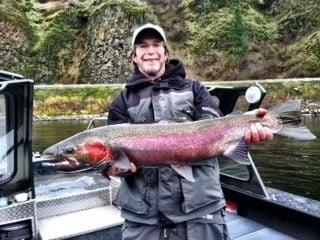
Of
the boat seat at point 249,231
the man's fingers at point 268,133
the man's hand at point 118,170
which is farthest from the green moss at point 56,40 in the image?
the man's fingers at point 268,133

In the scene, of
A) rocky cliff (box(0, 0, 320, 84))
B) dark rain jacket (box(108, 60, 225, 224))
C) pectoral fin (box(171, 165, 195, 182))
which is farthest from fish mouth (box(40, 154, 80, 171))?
rocky cliff (box(0, 0, 320, 84))

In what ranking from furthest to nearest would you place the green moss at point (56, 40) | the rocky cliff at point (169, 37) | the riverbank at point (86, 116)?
the green moss at point (56, 40) < the rocky cliff at point (169, 37) < the riverbank at point (86, 116)

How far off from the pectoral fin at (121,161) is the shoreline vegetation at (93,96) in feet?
148

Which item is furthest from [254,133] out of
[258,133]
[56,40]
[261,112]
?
[56,40]

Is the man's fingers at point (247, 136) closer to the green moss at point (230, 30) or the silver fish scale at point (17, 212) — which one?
the silver fish scale at point (17, 212)

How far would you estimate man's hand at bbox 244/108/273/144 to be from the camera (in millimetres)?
3627

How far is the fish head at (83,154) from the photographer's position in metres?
3.54

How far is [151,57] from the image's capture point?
372 cm

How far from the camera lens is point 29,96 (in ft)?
16.4

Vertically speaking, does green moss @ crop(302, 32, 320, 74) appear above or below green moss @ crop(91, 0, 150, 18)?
below

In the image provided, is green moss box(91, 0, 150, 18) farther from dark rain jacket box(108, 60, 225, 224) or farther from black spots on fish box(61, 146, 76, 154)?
black spots on fish box(61, 146, 76, 154)

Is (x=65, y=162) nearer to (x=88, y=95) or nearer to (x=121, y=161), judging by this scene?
(x=121, y=161)

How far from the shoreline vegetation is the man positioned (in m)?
44.7

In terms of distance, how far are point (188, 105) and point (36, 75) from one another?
61722mm
